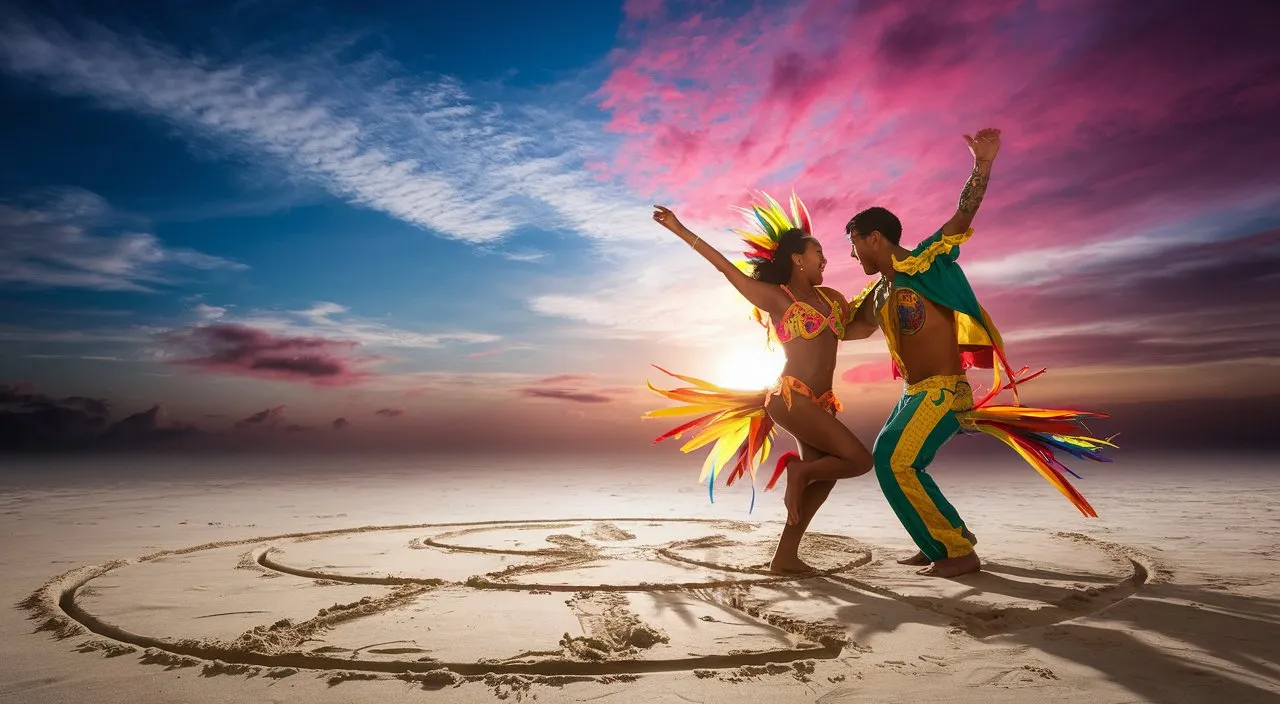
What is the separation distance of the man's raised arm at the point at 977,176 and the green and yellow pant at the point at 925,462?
0.97 m

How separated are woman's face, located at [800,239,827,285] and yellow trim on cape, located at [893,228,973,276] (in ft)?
1.60

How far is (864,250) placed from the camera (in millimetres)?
4730

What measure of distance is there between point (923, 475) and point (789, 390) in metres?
0.99

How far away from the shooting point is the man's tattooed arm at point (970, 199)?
4301mm

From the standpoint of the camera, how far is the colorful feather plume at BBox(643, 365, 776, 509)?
4895 mm

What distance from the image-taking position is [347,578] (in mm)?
4242

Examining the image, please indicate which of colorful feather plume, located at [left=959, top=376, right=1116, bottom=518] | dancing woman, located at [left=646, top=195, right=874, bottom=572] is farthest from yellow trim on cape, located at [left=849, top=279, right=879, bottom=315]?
colorful feather plume, located at [left=959, top=376, right=1116, bottom=518]

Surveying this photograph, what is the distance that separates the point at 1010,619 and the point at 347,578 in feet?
11.5

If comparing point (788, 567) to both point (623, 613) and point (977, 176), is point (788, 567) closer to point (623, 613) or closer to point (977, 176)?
point (623, 613)

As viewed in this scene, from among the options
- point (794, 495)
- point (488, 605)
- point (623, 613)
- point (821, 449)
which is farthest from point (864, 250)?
point (488, 605)

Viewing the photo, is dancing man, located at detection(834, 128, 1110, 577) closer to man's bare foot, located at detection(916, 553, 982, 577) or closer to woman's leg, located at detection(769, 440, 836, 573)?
man's bare foot, located at detection(916, 553, 982, 577)

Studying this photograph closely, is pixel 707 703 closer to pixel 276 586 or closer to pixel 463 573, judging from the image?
pixel 463 573

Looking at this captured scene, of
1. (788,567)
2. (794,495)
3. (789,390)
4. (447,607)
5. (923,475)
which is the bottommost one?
(447,607)

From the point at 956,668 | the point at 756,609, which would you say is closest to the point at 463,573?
the point at 756,609
